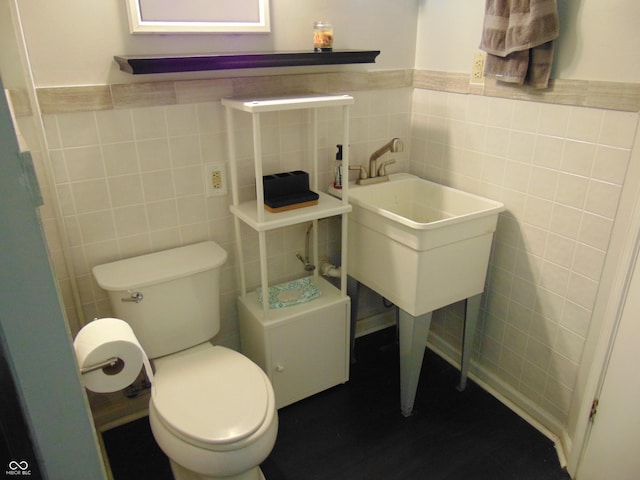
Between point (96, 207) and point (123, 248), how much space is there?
0.18 meters

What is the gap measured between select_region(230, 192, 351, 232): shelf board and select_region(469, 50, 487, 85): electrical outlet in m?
0.72

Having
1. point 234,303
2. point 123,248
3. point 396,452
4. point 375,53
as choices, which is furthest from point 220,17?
point 396,452

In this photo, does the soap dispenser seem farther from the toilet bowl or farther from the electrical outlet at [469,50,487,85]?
the toilet bowl

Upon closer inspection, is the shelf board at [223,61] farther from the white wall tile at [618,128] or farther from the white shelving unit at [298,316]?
the white wall tile at [618,128]

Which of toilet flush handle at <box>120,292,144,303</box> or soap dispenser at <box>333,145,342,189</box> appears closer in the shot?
toilet flush handle at <box>120,292,144,303</box>

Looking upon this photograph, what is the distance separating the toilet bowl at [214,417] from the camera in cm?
137

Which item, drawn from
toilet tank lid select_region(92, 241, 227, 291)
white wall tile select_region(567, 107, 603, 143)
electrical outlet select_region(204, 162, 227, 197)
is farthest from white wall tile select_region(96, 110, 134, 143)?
white wall tile select_region(567, 107, 603, 143)

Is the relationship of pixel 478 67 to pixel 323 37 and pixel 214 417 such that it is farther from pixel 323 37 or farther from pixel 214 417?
pixel 214 417

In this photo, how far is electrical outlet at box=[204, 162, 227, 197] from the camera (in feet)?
6.05

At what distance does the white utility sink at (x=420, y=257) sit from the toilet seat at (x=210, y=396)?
0.62 metres

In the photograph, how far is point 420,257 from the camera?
1.68m

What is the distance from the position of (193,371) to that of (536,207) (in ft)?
4.52

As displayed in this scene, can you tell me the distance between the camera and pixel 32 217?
56 cm

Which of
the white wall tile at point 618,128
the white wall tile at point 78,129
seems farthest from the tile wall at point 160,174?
the white wall tile at point 618,128
